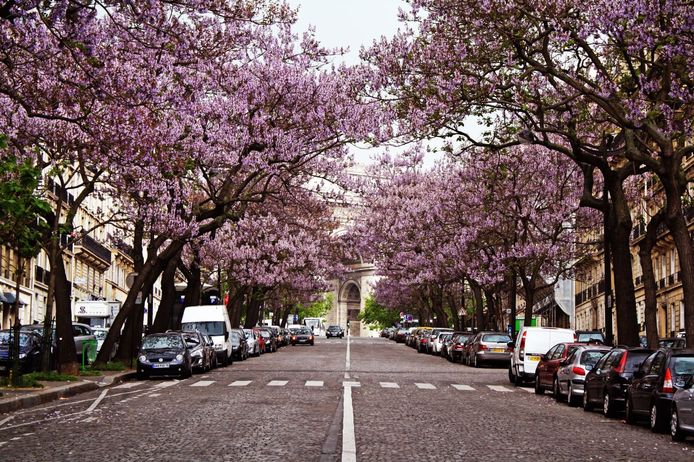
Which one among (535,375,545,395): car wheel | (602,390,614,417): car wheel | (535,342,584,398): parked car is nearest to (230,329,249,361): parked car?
(535,375,545,395): car wheel

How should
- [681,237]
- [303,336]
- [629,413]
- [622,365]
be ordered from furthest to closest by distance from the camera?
[303,336] < [681,237] < [622,365] < [629,413]

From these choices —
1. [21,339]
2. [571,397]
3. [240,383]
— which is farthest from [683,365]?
[21,339]

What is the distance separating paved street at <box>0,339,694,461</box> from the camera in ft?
43.2

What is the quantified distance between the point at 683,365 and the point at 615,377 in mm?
3515

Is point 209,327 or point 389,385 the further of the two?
point 209,327

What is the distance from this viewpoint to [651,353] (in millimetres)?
20578

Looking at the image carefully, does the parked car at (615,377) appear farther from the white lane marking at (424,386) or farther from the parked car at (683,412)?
the white lane marking at (424,386)

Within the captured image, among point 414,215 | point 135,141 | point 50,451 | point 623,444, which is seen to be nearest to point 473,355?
point 414,215

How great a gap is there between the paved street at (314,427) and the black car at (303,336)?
60.1m

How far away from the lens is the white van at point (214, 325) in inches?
1750

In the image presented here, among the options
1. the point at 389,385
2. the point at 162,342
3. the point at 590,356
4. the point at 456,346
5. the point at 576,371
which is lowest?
the point at 389,385

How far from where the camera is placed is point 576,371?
24.3 m

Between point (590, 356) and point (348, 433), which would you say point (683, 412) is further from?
point (590, 356)

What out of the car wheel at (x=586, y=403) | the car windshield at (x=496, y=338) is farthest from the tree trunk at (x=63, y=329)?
the car windshield at (x=496, y=338)
